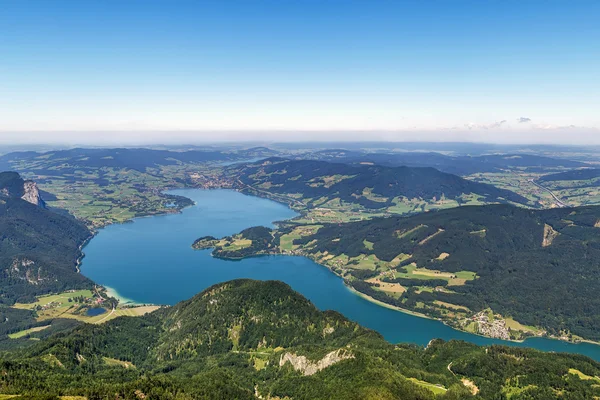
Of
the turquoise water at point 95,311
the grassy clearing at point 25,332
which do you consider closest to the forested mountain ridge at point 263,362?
the turquoise water at point 95,311

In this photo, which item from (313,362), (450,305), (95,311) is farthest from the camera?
(450,305)

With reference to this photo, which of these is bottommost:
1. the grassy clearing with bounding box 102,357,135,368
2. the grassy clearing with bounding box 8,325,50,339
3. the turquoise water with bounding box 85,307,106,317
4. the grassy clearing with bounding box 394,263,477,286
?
the grassy clearing with bounding box 8,325,50,339

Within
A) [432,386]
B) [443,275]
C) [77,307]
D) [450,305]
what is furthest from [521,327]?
[77,307]

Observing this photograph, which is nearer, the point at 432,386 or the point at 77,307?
the point at 432,386

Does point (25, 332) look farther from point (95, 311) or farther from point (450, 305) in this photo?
point (450, 305)

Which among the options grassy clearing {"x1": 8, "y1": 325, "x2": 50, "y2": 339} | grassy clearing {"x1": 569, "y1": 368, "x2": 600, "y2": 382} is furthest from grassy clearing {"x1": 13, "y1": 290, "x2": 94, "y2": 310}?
grassy clearing {"x1": 569, "y1": 368, "x2": 600, "y2": 382}

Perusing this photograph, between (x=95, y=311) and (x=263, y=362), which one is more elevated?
(x=263, y=362)

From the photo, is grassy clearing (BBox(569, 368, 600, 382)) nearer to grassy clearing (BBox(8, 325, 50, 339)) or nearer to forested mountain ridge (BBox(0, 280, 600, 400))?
forested mountain ridge (BBox(0, 280, 600, 400))
